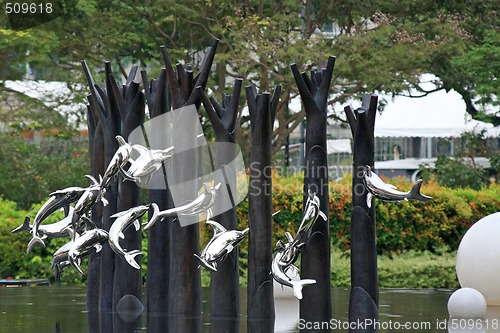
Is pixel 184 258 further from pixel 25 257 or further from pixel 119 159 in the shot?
pixel 25 257

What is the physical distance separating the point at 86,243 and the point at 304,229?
1716 millimetres

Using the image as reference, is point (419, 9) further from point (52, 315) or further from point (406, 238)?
point (52, 315)

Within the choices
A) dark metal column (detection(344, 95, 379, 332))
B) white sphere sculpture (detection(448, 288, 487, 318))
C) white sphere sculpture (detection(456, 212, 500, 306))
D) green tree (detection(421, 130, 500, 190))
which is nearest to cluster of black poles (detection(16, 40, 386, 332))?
dark metal column (detection(344, 95, 379, 332))

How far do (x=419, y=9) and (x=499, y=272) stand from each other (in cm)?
1341

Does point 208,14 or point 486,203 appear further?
point 208,14

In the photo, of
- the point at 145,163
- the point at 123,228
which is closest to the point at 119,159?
the point at 145,163

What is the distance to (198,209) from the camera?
732 centimetres

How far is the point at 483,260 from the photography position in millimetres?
9422

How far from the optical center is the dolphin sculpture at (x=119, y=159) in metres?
7.45

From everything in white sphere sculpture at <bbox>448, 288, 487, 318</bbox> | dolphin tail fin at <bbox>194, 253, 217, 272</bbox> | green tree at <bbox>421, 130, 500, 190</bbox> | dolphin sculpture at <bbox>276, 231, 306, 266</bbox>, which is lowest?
white sphere sculpture at <bbox>448, 288, 487, 318</bbox>

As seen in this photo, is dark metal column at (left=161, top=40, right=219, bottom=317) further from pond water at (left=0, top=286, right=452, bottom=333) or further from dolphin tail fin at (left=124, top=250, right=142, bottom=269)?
dolphin tail fin at (left=124, top=250, right=142, bottom=269)

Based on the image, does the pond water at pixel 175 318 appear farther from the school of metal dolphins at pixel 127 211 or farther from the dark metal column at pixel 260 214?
the school of metal dolphins at pixel 127 211

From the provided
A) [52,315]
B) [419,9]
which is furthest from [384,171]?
[52,315]

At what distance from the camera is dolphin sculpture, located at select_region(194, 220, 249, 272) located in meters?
7.04
